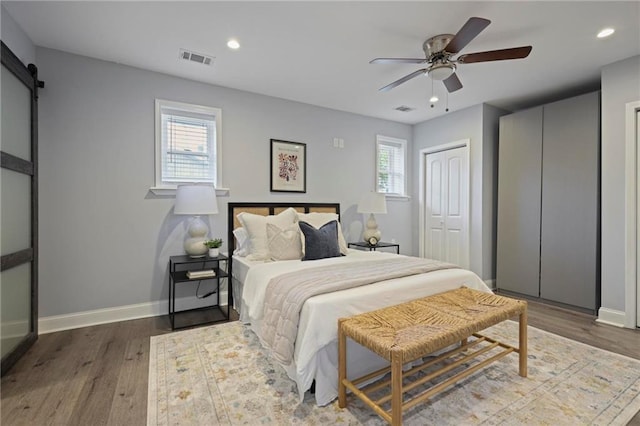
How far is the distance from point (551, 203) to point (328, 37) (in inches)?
132

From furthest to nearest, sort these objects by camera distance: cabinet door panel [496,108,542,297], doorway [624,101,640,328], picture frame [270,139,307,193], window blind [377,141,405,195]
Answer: window blind [377,141,405,195]
picture frame [270,139,307,193]
cabinet door panel [496,108,542,297]
doorway [624,101,640,328]

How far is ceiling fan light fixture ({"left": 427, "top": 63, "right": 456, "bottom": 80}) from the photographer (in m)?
2.53

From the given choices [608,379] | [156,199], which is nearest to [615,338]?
[608,379]

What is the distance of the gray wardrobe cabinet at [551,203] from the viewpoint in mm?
3404

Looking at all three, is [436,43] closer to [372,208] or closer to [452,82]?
[452,82]

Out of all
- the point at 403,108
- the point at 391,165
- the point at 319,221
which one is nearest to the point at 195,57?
the point at 319,221

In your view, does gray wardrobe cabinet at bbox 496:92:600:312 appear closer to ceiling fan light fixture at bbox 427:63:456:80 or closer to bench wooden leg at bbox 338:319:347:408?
ceiling fan light fixture at bbox 427:63:456:80

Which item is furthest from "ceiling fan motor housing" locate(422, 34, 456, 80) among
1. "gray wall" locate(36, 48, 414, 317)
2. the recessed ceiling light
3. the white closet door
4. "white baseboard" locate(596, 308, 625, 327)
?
"white baseboard" locate(596, 308, 625, 327)

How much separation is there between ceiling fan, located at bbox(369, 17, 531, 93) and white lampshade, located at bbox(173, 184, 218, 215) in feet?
6.82

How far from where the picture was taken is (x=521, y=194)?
13.3 feet

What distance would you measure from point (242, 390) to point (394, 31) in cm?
298

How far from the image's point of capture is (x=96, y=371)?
2.17 metres

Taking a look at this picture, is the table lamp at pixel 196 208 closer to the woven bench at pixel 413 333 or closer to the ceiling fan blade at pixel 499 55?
the woven bench at pixel 413 333

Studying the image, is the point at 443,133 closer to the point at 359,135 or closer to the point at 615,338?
the point at 359,135
